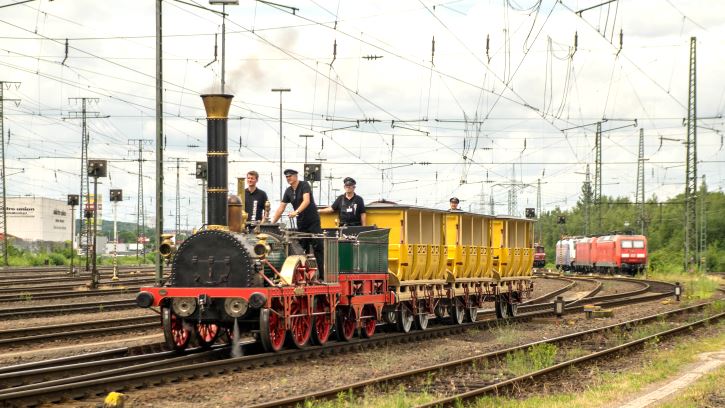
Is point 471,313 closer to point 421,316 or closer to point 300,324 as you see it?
point 421,316

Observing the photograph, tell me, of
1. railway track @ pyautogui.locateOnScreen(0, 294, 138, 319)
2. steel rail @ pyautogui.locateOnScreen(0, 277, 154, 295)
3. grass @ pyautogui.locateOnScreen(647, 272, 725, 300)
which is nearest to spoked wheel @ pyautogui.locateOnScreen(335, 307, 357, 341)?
railway track @ pyautogui.locateOnScreen(0, 294, 138, 319)

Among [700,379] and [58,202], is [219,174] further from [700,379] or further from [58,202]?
[58,202]

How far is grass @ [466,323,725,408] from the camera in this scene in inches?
480

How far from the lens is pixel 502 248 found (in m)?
28.3

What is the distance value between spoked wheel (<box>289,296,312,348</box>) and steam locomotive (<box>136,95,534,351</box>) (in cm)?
2

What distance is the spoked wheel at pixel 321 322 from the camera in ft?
58.7

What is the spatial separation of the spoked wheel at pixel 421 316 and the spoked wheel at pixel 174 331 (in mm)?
6890

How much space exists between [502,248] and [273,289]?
13.9 metres

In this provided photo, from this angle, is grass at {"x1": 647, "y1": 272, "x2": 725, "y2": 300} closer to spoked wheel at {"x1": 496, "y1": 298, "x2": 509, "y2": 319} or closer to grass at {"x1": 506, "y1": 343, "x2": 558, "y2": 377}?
spoked wheel at {"x1": 496, "y1": 298, "x2": 509, "y2": 319}

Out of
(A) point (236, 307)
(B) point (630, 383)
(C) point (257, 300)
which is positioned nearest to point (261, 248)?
(C) point (257, 300)

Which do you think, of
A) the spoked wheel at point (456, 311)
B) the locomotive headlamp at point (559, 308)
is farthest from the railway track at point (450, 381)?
the locomotive headlamp at point (559, 308)

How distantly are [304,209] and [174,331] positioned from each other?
3148 millimetres

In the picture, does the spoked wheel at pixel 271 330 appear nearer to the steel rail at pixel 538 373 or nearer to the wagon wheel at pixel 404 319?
the steel rail at pixel 538 373

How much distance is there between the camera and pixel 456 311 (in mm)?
24906
